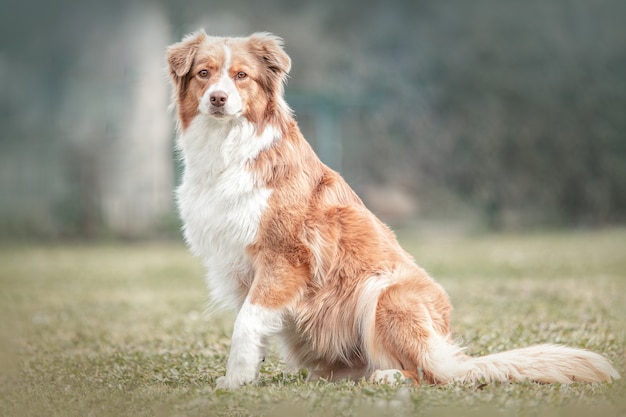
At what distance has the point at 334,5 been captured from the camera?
2192cm

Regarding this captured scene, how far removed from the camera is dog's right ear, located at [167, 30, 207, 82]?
487 cm

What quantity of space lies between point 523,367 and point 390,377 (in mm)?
730

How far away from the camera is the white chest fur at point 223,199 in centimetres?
468

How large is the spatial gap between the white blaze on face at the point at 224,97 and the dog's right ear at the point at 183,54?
235mm

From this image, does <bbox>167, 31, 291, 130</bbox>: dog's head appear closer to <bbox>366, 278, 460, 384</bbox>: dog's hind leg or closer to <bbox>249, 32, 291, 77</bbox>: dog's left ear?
<bbox>249, 32, 291, 77</bbox>: dog's left ear

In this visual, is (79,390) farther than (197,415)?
Yes

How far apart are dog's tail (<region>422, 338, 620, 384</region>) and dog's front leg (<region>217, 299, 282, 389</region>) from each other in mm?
877

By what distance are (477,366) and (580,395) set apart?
0.56m

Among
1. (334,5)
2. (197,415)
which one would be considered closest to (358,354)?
(197,415)

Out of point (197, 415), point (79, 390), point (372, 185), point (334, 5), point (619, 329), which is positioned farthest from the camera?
point (334, 5)

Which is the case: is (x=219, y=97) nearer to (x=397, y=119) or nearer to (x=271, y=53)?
Answer: (x=271, y=53)

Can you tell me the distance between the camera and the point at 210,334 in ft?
23.3

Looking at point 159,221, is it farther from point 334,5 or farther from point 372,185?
point 334,5

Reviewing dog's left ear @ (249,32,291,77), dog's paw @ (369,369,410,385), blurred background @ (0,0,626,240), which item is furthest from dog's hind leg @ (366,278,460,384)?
blurred background @ (0,0,626,240)
